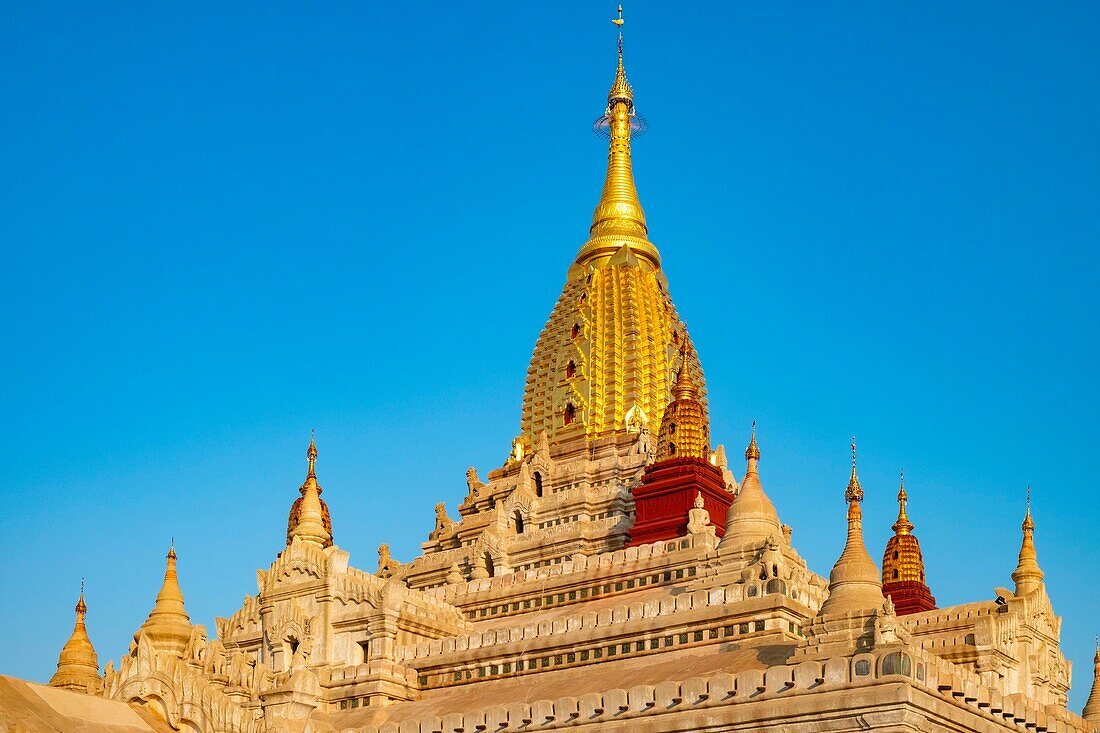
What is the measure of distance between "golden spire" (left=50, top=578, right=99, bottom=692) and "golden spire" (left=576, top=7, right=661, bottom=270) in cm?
3403

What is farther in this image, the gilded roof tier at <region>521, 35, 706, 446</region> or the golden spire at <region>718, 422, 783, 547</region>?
the gilded roof tier at <region>521, 35, 706, 446</region>

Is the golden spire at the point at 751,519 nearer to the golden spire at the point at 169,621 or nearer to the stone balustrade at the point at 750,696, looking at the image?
the stone balustrade at the point at 750,696

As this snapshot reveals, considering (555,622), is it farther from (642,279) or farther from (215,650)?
(642,279)

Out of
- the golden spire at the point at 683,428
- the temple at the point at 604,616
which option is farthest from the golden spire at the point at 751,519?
the golden spire at the point at 683,428

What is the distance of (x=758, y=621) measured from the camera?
54.3 m

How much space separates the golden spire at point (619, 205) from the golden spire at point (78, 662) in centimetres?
3403

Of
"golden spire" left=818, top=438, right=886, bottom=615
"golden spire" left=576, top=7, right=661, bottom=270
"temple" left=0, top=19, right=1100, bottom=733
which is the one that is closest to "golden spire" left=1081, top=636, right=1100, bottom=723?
"temple" left=0, top=19, right=1100, bottom=733

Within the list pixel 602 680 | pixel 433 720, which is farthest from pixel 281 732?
pixel 602 680

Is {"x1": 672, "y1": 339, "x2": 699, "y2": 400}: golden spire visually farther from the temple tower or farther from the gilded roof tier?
the gilded roof tier

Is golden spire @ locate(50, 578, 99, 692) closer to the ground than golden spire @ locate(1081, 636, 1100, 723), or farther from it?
farther from it

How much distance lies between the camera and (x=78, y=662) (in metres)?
87.1

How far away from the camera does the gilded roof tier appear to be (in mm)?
82938

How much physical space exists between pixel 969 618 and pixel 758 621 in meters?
11.0

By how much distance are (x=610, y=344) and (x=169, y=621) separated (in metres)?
26.2
